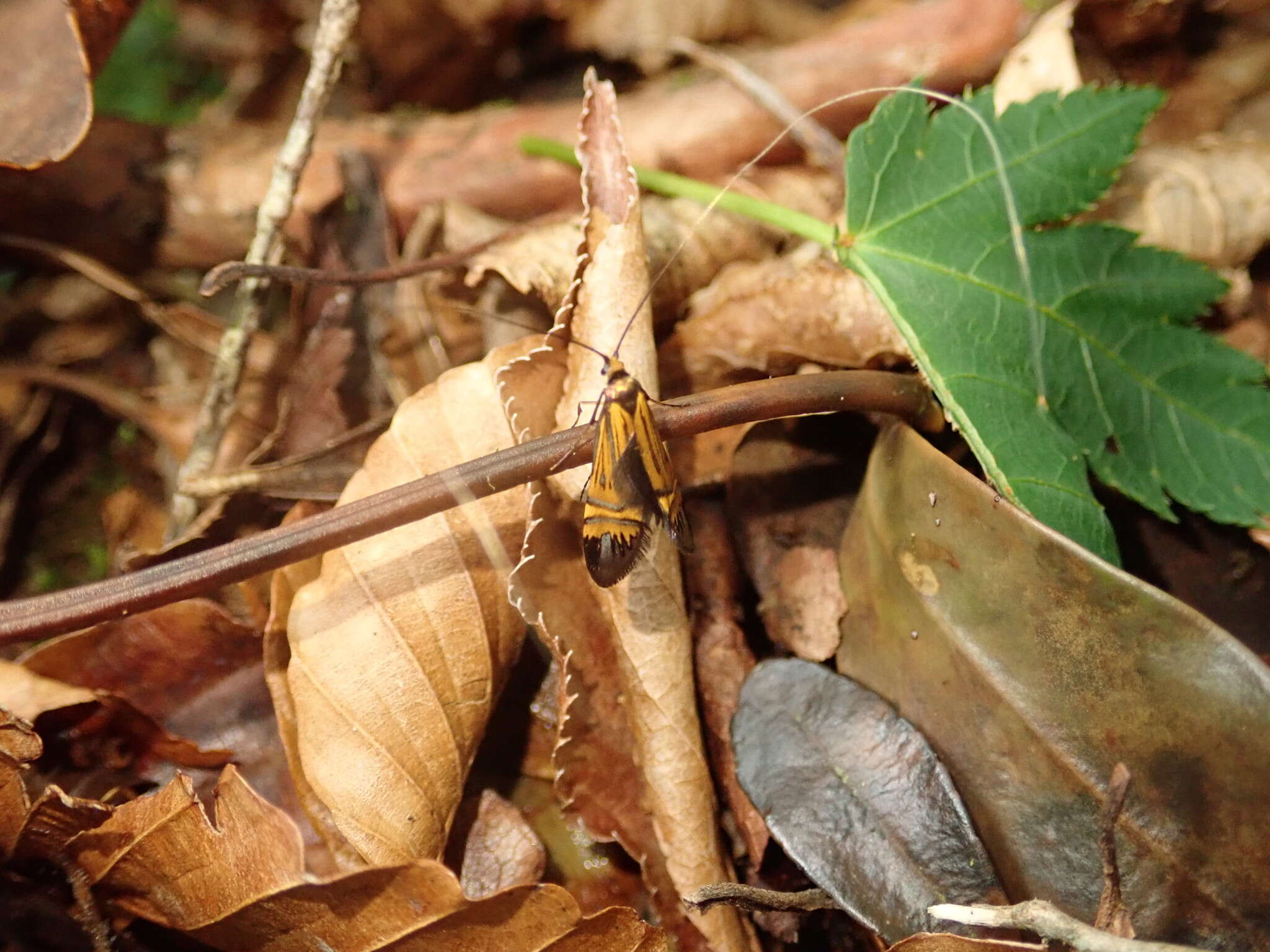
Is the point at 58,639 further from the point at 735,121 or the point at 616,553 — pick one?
the point at 735,121

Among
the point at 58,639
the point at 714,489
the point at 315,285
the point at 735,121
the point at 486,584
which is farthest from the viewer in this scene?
the point at 735,121

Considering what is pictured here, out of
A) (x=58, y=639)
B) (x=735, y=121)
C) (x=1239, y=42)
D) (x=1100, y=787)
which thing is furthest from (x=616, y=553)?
(x=1239, y=42)

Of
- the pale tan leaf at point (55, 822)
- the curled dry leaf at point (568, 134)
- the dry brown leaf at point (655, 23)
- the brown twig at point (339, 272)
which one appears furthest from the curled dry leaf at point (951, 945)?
the dry brown leaf at point (655, 23)

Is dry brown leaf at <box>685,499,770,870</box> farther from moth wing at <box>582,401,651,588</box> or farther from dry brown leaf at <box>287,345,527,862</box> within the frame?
dry brown leaf at <box>287,345,527,862</box>

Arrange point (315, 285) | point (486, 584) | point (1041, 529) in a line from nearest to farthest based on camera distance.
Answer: point (1041, 529)
point (486, 584)
point (315, 285)

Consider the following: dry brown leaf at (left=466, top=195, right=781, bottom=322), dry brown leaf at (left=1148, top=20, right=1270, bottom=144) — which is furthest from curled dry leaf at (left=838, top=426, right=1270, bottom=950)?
dry brown leaf at (left=1148, top=20, right=1270, bottom=144)
